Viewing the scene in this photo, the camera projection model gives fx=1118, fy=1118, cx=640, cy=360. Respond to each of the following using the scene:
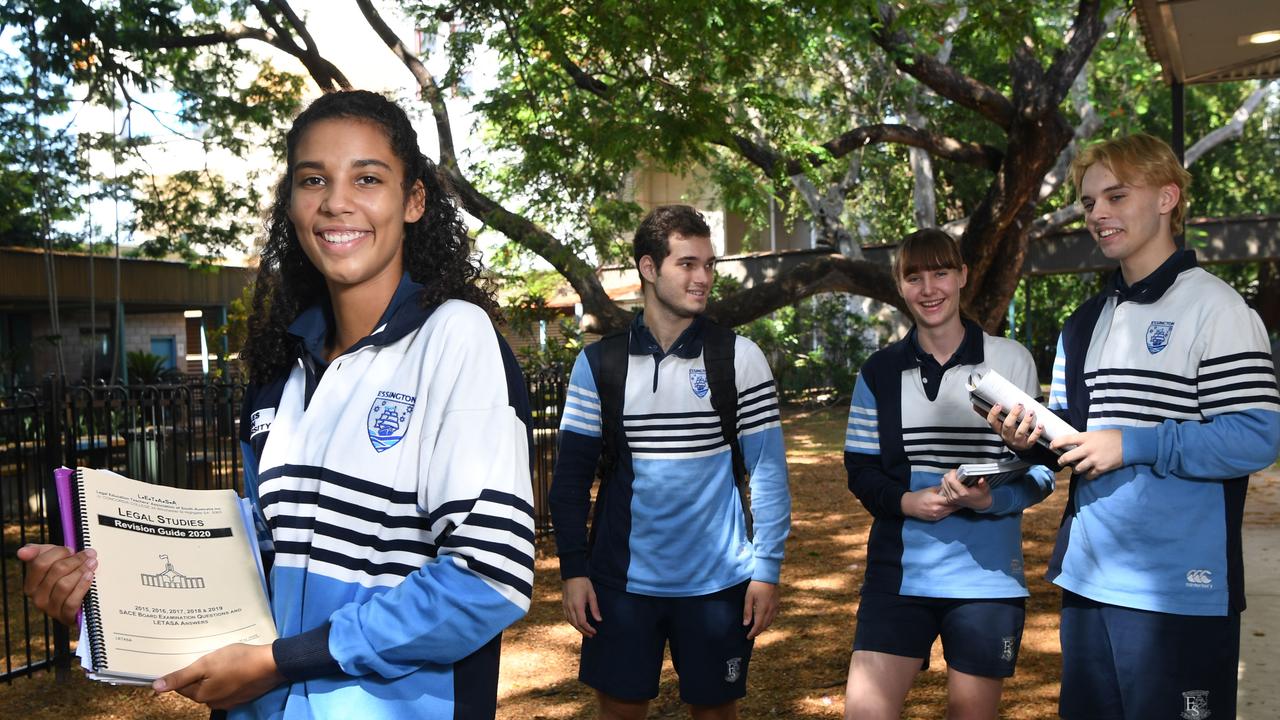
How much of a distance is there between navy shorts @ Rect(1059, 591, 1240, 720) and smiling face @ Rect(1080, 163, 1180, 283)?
1.00 m

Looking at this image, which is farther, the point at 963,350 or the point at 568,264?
the point at 568,264

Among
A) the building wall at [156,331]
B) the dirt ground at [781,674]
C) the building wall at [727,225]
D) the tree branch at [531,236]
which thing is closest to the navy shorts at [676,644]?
the dirt ground at [781,674]

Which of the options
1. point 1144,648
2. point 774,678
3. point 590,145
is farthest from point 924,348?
point 590,145

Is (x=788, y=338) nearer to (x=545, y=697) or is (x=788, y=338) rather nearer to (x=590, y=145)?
(x=590, y=145)

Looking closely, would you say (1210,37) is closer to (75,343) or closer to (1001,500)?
(1001,500)

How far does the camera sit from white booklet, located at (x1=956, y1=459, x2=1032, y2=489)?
330 cm

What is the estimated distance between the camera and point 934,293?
3.79 metres

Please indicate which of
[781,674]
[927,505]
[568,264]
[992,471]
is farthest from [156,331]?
[992,471]

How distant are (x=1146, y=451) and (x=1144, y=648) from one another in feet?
1.79

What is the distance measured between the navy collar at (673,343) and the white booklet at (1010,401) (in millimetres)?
1178

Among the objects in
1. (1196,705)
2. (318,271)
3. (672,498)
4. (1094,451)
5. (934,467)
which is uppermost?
(318,271)

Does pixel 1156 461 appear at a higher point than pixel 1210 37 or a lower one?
lower

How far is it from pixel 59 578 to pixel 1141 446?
2645mm

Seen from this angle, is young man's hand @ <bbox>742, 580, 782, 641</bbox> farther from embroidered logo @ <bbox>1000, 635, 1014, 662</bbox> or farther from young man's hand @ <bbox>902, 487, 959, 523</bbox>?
embroidered logo @ <bbox>1000, 635, 1014, 662</bbox>
